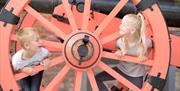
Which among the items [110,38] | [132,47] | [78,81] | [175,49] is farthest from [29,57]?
[175,49]

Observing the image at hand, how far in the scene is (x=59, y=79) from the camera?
118 inches

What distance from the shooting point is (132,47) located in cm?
310

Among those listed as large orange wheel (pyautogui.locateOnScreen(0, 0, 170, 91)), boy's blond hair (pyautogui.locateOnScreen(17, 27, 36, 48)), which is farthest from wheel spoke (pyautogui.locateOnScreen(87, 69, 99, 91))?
boy's blond hair (pyautogui.locateOnScreen(17, 27, 36, 48))

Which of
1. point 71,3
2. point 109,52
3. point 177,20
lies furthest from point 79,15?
point 177,20

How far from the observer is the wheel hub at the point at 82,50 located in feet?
9.73

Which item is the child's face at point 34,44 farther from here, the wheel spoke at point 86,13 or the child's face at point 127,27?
the child's face at point 127,27

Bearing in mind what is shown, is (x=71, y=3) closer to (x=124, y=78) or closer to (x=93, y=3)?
(x=93, y=3)

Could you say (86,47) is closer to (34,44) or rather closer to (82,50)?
(82,50)

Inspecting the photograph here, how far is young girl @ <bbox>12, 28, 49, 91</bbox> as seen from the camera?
9.93 ft

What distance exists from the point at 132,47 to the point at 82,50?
11.6 inches

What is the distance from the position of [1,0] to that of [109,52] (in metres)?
0.80

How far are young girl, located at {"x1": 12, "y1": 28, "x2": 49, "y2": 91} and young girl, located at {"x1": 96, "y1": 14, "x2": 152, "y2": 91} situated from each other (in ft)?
1.12

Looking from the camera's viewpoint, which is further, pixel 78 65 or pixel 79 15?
pixel 79 15

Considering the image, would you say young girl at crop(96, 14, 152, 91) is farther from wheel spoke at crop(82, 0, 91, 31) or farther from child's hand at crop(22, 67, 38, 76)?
child's hand at crop(22, 67, 38, 76)
